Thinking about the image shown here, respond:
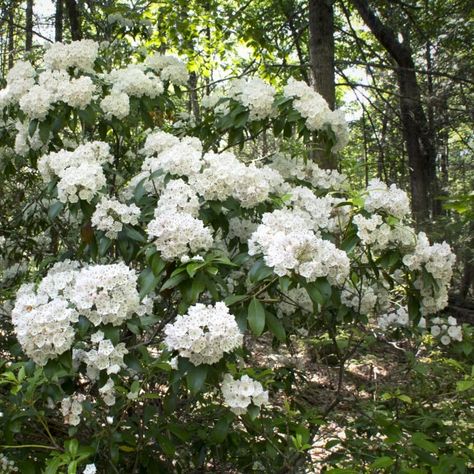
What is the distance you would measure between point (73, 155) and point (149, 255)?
0.80 metres

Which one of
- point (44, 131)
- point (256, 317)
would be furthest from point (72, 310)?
point (44, 131)

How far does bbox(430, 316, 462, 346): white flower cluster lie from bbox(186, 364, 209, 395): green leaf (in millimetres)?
1246

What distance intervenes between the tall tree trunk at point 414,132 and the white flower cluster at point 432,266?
16.7 ft

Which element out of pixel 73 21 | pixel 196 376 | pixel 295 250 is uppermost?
pixel 73 21

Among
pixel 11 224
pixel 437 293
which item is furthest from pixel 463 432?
pixel 11 224

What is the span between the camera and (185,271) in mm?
1836

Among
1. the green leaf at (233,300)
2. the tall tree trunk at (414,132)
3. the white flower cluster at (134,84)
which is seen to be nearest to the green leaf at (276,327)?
the green leaf at (233,300)

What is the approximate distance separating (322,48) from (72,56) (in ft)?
7.53

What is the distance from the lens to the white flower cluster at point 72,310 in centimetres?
172

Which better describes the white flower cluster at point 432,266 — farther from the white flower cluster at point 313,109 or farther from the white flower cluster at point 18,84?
the white flower cluster at point 18,84

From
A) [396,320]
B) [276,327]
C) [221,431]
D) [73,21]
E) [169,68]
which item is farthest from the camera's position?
Result: [73,21]

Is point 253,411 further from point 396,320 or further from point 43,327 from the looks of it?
point 396,320

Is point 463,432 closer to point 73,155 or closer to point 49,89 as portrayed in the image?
point 73,155

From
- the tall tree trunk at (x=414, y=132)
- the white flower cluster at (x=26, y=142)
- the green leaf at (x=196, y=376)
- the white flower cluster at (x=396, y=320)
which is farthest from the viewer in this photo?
the tall tree trunk at (x=414, y=132)
